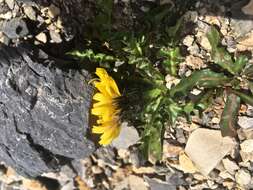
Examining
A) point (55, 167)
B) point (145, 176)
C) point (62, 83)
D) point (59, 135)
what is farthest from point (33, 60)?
point (145, 176)

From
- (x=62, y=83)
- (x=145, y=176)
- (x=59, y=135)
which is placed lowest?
(x=145, y=176)

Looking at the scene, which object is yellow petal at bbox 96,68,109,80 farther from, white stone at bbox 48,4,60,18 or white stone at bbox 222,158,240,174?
white stone at bbox 222,158,240,174

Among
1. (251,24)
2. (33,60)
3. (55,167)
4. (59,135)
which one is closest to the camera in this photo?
(251,24)

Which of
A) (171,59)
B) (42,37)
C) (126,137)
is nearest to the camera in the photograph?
(171,59)

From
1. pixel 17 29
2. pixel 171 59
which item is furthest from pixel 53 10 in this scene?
pixel 171 59

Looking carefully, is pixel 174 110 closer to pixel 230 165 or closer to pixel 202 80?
pixel 202 80

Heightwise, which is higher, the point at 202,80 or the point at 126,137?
the point at 202,80

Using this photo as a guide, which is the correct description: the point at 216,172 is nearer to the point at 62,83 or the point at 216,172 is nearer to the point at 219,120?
the point at 219,120
